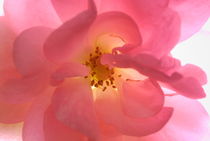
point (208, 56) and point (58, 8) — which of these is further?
point (208, 56)

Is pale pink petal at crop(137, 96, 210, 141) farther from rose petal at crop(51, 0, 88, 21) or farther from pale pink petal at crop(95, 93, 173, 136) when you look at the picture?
rose petal at crop(51, 0, 88, 21)

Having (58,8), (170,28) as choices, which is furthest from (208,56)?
(58,8)

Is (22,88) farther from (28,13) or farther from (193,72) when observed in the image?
(193,72)

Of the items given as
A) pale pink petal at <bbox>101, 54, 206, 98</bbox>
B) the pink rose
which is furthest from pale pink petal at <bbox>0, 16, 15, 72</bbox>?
pale pink petal at <bbox>101, 54, 206, 98</bbox>

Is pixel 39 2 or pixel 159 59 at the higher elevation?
pixel 39 2

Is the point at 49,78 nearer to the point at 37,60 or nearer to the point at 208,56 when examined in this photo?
the point at 37,60

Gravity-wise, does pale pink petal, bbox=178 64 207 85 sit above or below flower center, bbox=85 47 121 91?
below

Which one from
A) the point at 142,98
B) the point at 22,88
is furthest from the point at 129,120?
the point at 22,88
